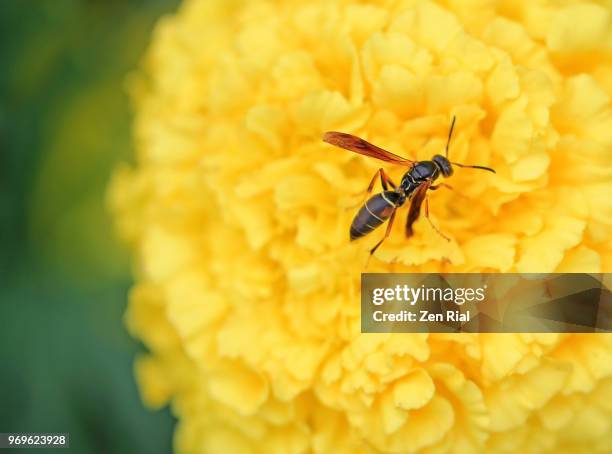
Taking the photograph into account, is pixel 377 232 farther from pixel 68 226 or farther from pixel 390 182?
pixel 68 226

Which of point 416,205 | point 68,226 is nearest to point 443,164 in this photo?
point 416,205

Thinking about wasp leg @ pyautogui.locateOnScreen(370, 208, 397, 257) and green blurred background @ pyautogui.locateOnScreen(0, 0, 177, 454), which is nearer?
wasp leg @ pyautogui.locateOnScreen(370, 208, 397, 257)

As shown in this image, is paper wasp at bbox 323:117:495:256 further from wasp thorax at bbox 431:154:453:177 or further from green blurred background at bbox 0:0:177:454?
green blurred background at bbox 0:0:177:454

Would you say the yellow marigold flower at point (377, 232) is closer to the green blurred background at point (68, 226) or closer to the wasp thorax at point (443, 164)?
the wasp thorax at point (443, 164)

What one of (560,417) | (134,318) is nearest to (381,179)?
(560,417)

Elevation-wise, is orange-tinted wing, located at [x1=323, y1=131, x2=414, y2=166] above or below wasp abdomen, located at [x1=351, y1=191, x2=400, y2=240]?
above

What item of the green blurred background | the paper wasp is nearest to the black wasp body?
the paper wasp
